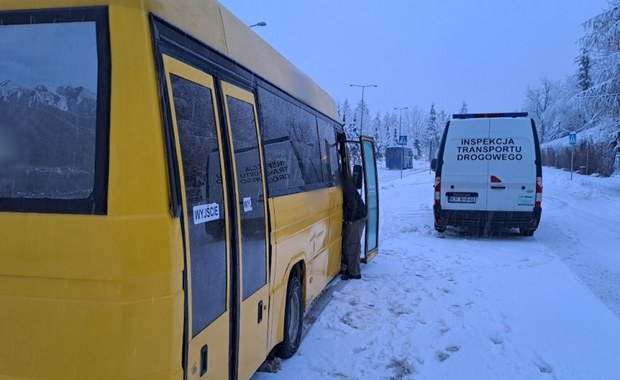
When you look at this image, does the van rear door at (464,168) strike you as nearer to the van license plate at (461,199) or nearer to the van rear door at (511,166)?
the van license plate at (461,199)

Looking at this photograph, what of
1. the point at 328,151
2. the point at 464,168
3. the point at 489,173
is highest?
the point at 328,151

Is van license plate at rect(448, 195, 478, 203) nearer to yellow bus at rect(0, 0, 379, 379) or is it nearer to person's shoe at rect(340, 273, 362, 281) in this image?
person's shoe at rect(340, 273, 362, 281)

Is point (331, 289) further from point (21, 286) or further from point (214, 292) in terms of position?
point (21, 286)

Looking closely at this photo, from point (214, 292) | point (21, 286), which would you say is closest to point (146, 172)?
point (21, 286)

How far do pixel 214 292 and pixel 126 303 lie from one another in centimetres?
75

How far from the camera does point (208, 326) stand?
9.06 feet

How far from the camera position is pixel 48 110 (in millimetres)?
2311

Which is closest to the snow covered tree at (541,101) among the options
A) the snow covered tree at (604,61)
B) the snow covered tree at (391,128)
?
the snow covered tree at (391,128)

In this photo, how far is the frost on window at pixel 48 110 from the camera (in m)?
2.26

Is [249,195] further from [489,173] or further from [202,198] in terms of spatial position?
[489,173]

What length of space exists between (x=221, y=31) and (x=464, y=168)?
9476 mm

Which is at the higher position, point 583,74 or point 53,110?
point 583,74

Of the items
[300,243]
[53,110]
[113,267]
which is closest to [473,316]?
[300,243]

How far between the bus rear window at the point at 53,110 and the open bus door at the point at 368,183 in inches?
234
